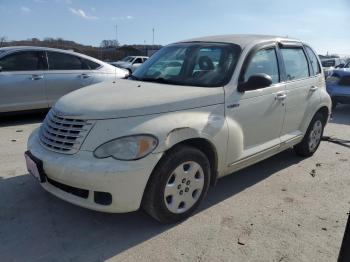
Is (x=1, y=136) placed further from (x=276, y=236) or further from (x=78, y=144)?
(x=276, y=236)

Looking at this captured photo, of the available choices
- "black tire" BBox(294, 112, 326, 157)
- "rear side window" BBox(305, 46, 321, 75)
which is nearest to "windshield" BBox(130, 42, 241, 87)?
"rear side window" BBox(305, 46, 321, 75)

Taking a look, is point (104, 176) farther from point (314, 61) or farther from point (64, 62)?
point (64, 62)

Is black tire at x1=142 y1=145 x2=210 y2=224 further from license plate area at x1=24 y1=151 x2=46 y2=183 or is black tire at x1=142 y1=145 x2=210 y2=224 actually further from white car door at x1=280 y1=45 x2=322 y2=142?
white car door at x1=280 y1=45 x2=322 y2=142

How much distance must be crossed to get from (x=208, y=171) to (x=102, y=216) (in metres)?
1.12

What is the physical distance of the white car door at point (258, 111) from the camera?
3.96m

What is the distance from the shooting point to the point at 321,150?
624 centimetres

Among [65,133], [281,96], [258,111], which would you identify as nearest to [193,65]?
[258,111]

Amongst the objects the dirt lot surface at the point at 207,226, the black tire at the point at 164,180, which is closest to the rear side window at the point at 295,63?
the dirt lot surface at the point at 207,226

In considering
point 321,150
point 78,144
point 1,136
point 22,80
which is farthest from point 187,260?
point 22,80

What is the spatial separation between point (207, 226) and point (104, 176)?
3.77 feet

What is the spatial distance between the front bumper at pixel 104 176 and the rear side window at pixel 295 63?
2.54 meters

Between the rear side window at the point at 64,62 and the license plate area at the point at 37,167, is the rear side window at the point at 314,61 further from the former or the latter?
the rear side window at the point at 64,62

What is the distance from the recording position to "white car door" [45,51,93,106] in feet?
25.6

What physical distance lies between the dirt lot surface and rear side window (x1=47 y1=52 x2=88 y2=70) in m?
3.48
